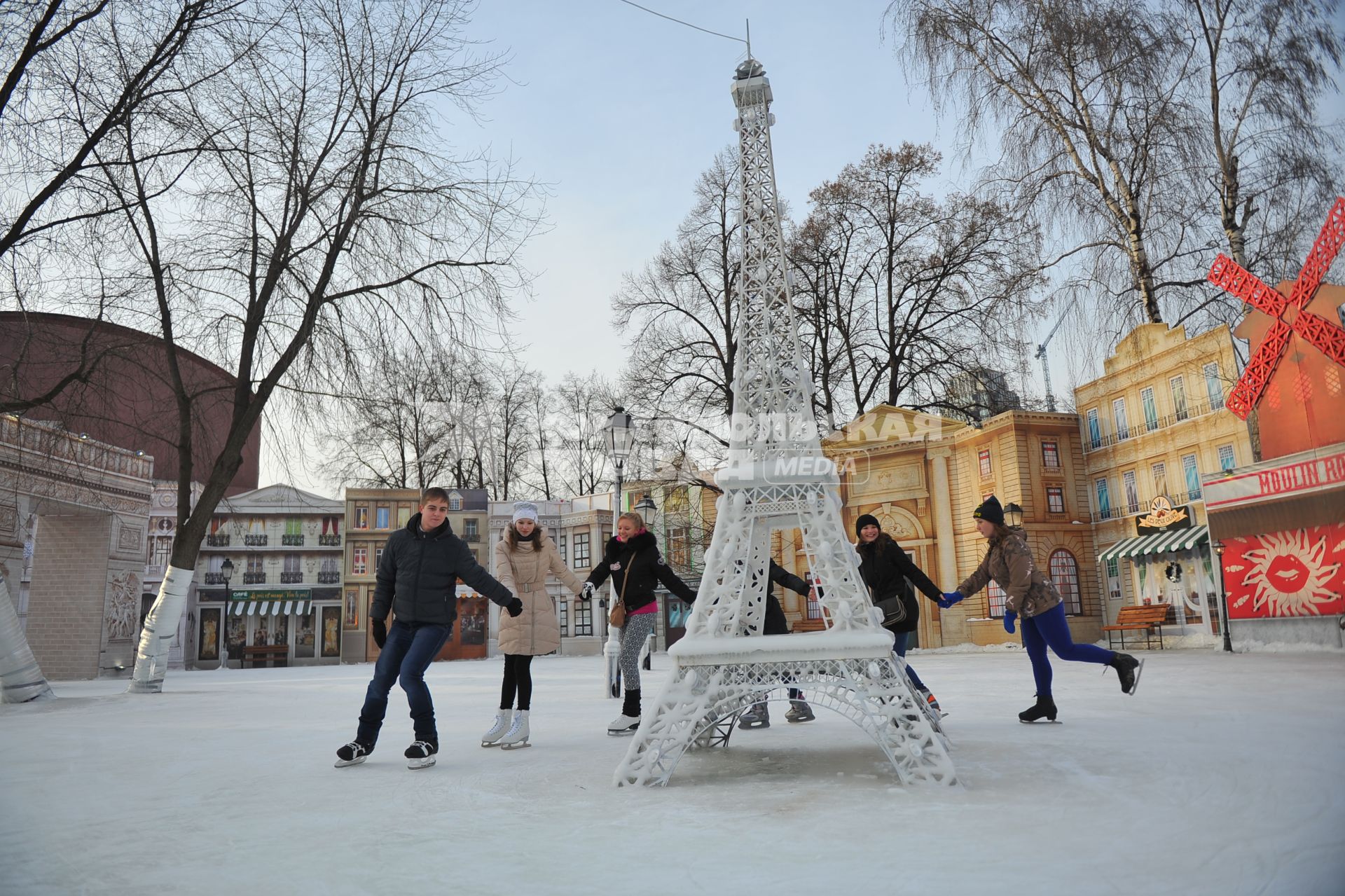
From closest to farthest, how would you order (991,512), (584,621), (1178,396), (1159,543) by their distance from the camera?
(991,512), (1159,543), (1178,396), (584,621)

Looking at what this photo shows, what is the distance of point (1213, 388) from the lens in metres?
21.6

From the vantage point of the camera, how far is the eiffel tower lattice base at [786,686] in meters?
4.23

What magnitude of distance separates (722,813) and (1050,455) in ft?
85.1

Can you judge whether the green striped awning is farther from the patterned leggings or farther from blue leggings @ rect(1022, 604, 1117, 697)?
the patterned leggings

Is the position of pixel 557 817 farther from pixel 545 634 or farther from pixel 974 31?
pixel 974 31

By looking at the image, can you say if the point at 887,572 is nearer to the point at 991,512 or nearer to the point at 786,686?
the point at 991,512

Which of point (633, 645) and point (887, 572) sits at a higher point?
point (887, 572)

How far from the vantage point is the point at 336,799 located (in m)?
4.25

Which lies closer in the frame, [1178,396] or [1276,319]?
[1276,319]

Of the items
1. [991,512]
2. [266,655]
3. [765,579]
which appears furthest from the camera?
[266,655]

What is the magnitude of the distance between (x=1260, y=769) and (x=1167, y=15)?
539 inches

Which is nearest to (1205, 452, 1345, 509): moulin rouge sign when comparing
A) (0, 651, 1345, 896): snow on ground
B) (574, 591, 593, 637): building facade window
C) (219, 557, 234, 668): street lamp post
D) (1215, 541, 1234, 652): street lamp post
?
→ (1215, 541, 1234, 652): street lamp post

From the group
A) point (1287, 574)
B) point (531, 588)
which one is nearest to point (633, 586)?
point (531, 588)

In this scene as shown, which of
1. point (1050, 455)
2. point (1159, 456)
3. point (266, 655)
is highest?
point (1050, 455)
